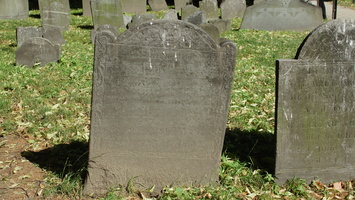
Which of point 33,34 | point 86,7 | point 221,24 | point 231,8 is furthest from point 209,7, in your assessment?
point 33,34

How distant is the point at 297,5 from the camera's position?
1449 cm

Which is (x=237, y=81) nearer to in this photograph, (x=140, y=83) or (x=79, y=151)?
(x=79, y=151)

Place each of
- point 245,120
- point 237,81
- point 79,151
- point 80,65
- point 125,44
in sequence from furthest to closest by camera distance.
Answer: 1. point 80,65
2. point 237,81
3. point 245,120
4. point 79,151
5. point 125,44

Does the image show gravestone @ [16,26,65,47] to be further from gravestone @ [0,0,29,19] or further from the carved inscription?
the carved inscription

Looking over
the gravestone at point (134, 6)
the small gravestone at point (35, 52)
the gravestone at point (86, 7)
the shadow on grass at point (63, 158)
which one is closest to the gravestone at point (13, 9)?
the gravestone at point (86, 7)

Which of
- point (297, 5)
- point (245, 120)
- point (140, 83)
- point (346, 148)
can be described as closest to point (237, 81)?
point (245, 120)

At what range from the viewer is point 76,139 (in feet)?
17.8

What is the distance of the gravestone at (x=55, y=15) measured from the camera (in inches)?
566

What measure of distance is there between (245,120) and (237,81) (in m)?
2.19

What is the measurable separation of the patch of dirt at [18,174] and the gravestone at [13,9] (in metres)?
13.9

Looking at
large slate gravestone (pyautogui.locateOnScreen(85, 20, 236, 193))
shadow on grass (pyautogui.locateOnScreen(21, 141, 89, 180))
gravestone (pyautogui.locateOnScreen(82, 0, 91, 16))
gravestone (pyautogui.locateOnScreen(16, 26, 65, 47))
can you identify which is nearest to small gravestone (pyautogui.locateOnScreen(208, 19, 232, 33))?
gravestone (pyautogui.locateOnScreen(16, 26, 65, 47))

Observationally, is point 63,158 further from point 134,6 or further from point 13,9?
point 134,6

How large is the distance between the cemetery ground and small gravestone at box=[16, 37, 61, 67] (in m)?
0.25

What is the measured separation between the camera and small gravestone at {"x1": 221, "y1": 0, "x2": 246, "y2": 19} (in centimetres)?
1791
